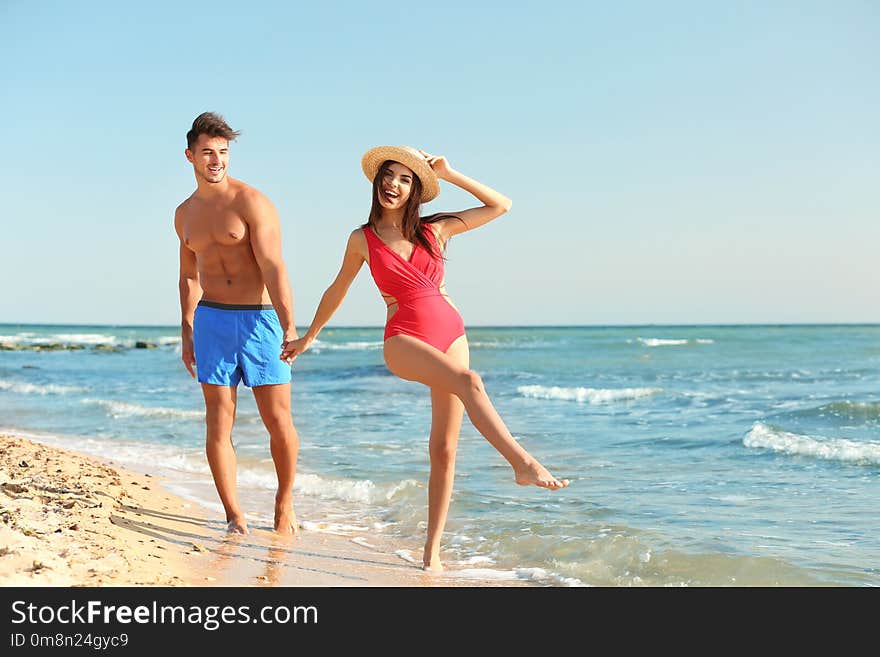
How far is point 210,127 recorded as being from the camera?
4.79 metres

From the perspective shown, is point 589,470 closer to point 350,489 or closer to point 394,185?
point 350,489

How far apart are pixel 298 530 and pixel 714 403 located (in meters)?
9.78

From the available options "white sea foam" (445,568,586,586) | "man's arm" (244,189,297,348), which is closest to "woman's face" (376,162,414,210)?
"man's arm" (244,189,297,348)

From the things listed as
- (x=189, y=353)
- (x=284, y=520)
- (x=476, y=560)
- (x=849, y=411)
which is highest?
(x=189, y=353)

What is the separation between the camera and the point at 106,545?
163 inches

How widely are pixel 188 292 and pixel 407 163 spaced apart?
1.74m

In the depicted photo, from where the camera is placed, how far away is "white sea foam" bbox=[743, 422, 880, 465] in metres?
8.29

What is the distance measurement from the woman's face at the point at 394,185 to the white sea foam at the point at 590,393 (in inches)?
420

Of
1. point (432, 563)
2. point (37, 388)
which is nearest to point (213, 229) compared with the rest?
point (432, 563)

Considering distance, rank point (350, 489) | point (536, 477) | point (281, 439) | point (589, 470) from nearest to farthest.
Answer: point (536, 477) → point (281, 439) → point (350, 489) → point (589, 470)
